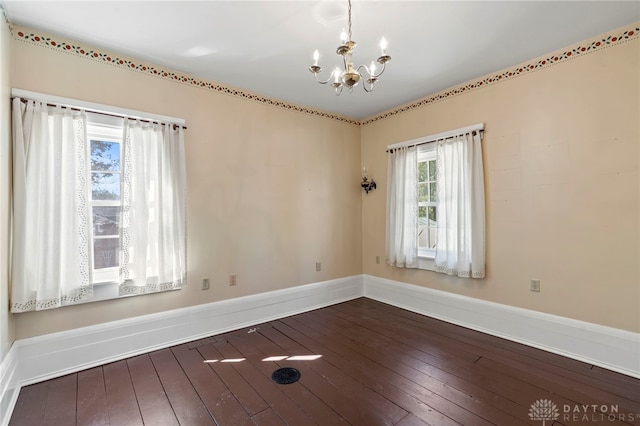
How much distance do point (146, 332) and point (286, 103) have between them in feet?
9.75

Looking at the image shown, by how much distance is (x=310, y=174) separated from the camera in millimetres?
4066

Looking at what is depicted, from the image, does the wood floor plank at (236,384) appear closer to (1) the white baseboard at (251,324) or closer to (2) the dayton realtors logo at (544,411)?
(1) the white baseboard at (251,324)

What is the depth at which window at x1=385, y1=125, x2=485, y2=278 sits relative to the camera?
324 centimetres

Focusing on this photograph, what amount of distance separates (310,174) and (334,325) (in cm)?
195

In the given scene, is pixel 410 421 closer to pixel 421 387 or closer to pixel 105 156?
pixel 421 387

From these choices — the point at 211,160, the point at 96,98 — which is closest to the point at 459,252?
the point at 211,160

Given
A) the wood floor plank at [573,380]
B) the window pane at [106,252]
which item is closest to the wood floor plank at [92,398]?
the window pane at [106,252]

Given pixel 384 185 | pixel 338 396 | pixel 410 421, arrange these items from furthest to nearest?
pixel 384 185 < pixel 338 396 < pixel 410 421

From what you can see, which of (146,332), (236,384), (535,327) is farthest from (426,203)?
(146,332)

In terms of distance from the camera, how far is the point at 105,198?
2648 millimetres

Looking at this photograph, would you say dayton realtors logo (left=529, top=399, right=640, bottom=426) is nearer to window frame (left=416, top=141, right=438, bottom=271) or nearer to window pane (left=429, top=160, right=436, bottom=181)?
window frame (left=416, top=141, right=438, bottom=271)

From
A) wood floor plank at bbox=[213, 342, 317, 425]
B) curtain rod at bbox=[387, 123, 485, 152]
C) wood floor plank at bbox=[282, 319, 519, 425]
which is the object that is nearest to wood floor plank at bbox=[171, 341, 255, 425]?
wood floor plank at bbox=[213, 342, 317, 425]

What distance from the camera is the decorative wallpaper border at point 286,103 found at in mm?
2373

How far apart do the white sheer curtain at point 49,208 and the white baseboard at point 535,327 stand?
3.52 meters
